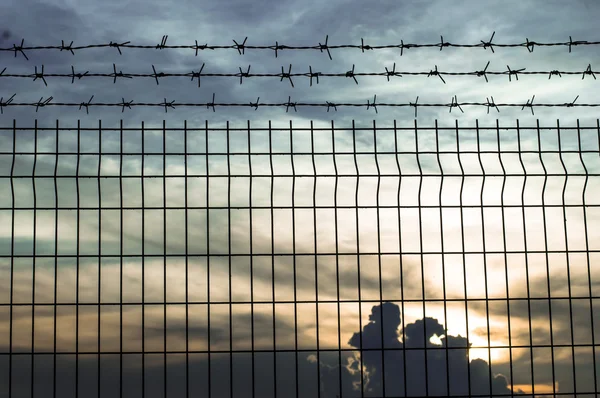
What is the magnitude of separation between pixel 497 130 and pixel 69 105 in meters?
5.47

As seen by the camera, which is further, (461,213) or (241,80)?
(461,213)

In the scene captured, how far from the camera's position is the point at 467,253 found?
9.83 metres

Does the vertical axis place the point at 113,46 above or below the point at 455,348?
above

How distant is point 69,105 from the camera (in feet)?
31.5

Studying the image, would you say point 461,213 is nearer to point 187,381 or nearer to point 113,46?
point 187,381

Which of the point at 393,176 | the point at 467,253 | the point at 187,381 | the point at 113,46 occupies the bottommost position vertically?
the point at 187,381

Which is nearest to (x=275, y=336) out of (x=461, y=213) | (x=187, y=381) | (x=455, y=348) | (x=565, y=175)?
(x=187, y=381)

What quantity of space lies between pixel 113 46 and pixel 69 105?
1.13 metres

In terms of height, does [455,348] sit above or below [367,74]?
below

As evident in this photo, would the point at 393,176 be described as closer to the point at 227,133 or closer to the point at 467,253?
the point at 467,253

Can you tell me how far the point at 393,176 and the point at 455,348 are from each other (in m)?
2.28

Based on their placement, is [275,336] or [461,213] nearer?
[275,336]

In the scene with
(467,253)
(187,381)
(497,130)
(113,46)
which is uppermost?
(113,46)

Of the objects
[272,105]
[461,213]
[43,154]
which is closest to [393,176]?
[461,213]
